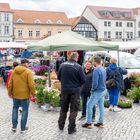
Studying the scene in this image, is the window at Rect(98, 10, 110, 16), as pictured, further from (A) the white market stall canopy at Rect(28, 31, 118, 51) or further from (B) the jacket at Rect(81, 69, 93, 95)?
(B) the jacket at Rect(81, 69, 93, 95)

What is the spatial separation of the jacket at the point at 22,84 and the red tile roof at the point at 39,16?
78.5 metres

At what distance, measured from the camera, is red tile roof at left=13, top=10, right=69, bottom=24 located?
3442 inches

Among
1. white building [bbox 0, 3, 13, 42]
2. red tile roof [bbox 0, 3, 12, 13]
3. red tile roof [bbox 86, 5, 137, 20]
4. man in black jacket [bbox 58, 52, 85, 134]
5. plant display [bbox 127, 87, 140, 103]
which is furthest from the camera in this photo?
red tile roof [bbox 86, 5, 137, 20]

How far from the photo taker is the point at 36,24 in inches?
3469

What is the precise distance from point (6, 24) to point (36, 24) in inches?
290

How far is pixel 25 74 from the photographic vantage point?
8.74 meters

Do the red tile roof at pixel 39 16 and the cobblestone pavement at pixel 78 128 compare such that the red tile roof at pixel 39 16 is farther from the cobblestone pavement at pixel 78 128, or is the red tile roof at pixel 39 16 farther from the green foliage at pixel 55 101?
the cobblestone pavement at pixel 78 128

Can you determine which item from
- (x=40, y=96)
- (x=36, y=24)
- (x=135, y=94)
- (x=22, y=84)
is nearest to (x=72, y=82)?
(x=22, y=84)

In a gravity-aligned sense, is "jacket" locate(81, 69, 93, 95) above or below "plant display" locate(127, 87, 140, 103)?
above

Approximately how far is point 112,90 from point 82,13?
277ft

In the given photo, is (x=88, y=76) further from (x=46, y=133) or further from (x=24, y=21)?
(x=24, y=21)

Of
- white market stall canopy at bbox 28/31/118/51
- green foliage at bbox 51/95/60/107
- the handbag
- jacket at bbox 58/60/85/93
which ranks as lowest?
green foliage at bbox 51/95/60/107

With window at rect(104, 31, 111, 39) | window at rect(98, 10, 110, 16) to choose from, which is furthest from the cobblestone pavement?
window at rect(98, 10, 110, 16)

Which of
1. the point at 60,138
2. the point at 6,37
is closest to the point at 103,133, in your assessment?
the point at 60,138
